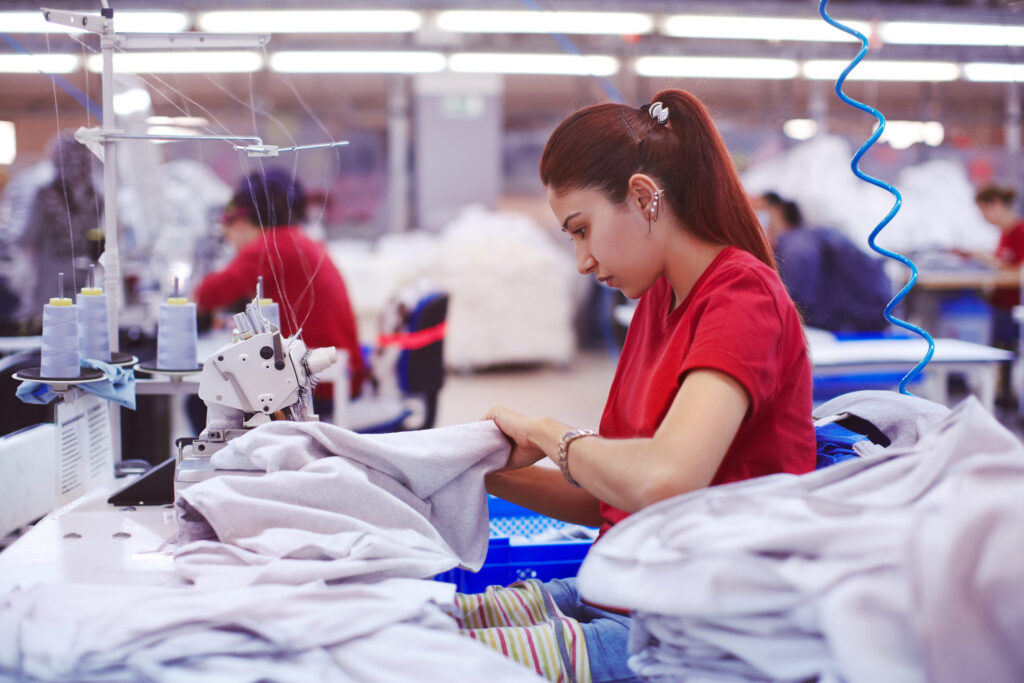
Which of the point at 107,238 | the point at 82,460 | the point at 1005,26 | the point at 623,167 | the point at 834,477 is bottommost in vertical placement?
the point at 82,460

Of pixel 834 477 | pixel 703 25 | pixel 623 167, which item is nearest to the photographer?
pixel 834 477

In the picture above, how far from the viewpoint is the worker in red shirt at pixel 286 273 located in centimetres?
203

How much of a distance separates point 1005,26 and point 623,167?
397 cm

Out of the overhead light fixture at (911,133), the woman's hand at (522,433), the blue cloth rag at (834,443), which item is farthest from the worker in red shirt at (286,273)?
the overhead light fixture at (911,133)

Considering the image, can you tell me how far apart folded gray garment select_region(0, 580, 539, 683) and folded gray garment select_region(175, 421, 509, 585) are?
0.28 ft

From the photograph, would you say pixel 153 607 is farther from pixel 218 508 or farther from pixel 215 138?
pixel 215 138

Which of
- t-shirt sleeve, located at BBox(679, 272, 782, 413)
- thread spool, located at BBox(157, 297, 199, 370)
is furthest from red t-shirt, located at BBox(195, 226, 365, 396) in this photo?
t-shirt sleeve, located at BBox(679, 272, 782, 413)

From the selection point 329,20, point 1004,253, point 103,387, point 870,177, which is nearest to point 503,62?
point 329,20

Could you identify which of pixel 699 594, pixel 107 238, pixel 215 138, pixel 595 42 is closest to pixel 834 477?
pixel 699 594

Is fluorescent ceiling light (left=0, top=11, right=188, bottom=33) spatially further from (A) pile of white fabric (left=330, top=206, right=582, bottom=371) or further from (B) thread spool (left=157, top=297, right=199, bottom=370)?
(A) pile of white fabric (left=330, top=206, right=582, bottom=371)

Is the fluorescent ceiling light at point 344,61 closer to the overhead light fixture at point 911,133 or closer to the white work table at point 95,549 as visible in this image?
the overhead light fixture at point 911,133

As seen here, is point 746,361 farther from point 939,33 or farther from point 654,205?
point 939,33

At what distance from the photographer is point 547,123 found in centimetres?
887

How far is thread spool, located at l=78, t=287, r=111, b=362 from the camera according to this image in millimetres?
1504
